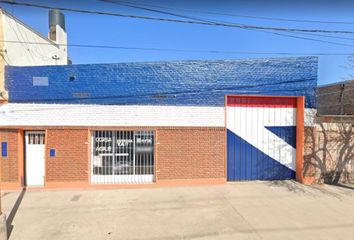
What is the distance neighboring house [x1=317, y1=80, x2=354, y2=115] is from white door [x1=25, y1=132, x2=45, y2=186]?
53.5 ft

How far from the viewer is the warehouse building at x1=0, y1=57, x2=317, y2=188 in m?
9.76

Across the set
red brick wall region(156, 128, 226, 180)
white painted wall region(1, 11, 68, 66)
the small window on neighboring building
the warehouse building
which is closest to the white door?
the warehouse building

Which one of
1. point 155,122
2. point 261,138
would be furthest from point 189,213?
point 261,138

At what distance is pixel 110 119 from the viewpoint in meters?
9.95

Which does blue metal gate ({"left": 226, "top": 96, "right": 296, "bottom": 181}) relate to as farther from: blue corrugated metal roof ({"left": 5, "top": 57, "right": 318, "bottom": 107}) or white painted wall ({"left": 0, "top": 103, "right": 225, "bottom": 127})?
white painted wall ({"left": 0, "top": 103, "right": 225, "bottom": 127})

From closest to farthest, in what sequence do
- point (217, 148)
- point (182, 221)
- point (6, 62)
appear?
point (182, 221) < point (6, 62) < point (217, 148)

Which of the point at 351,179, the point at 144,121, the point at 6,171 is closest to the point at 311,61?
the point at 351,179

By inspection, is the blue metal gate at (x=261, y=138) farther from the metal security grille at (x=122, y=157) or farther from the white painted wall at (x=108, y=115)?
the metal security grille at (x=122, y=157)

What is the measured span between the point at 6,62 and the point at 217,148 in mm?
8040

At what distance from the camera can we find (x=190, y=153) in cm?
1021

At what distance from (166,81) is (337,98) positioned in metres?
14.1

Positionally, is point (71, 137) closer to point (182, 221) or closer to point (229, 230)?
point (182, 221)

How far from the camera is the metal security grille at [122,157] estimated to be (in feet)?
33.1

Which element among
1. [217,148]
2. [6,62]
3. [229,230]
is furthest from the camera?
[217,148]
